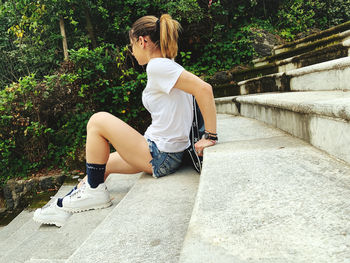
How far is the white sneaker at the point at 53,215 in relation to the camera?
5.67 feet

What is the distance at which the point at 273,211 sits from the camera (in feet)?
2.63

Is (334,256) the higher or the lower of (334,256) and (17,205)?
the higher

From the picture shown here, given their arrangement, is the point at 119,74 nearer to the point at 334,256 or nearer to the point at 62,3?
the point at 62,3

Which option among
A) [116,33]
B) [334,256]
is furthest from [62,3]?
[334,256]

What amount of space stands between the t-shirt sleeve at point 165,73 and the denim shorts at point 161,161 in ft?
1.25

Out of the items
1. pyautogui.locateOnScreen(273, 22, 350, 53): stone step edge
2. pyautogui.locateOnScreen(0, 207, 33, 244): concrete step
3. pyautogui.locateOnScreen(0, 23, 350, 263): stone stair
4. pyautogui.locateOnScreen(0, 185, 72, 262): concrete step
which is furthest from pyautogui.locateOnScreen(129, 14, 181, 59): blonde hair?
pyautogui.locateOnScreen(273, 22, 350, 53): stone step edge

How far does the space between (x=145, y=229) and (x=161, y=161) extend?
2.17 ft

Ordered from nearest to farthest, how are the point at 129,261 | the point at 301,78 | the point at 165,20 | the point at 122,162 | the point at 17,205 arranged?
the point at 129,261
the point at 165,20
the point at 122,162
the point at 301,78
the point at 17,205

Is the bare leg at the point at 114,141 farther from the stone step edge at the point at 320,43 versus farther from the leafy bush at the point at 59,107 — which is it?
the leafy bush at the point at 59,107

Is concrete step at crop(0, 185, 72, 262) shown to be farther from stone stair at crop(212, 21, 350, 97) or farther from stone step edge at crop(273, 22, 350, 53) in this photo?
stone step edge at crop(273, 22, 350, 53)

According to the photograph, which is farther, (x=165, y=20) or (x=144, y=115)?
(x=144, y=115)

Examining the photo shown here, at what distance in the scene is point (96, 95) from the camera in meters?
4.02

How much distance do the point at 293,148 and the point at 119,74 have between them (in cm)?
333

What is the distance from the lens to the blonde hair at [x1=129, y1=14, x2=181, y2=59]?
160cm
